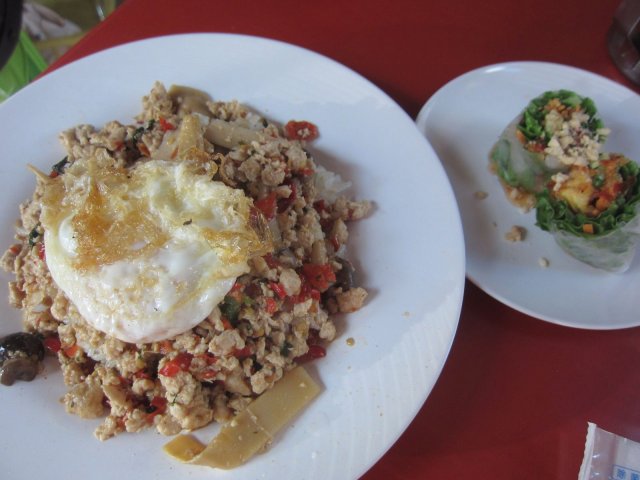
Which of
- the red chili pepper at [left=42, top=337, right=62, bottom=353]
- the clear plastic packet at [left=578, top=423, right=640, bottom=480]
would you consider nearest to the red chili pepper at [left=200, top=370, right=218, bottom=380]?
the red chili pepper at [left=42, top=337, right=62, bottom=353]

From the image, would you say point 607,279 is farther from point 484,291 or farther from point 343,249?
point 343,249

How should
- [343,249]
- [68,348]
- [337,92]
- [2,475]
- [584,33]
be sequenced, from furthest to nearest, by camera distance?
[584,33] < [337,92] < [343,249] < [68,348] < [2,475]

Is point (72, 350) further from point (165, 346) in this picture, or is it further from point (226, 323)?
point (226, 323)

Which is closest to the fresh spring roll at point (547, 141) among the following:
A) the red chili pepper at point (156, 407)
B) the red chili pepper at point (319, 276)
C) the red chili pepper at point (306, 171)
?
the red chili pepper at point (306, 171)

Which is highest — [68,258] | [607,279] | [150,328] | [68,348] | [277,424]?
[68,258]

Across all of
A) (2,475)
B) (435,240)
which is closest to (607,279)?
(435,240)

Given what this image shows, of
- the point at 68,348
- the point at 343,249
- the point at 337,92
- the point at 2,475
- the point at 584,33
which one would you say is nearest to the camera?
the point at 2,475

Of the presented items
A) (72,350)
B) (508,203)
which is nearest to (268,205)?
(72,350)
